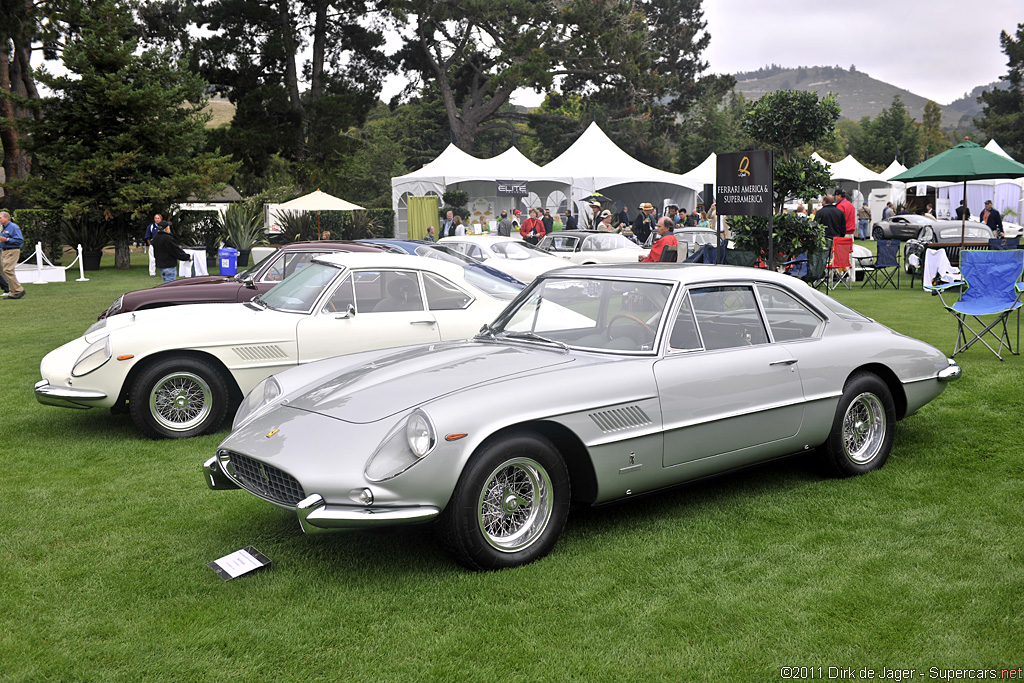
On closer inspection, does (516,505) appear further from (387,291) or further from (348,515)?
(387,291)

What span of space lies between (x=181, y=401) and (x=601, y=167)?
26.8 metres

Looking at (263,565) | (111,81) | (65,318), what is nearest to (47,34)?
(111,81)

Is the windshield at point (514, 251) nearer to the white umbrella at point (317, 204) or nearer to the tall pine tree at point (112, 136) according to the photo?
the white umbrella at point (317, 204)

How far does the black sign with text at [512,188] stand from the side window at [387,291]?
24.9 meters

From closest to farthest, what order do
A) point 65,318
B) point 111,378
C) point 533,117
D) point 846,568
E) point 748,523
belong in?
point 846,568 → point 748,523 → point 111,378 → point 65,318 → point 533,117

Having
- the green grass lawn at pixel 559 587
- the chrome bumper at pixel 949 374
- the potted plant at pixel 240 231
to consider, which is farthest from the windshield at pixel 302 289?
the potted plant at pixel 240 231

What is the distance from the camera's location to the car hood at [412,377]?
4191 millimetres

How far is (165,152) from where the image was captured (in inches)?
1109

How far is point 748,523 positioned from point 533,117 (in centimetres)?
5310

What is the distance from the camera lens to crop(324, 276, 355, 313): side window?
7.20 m

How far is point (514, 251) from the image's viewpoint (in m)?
17.0

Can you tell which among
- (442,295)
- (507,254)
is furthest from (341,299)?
(507,254)

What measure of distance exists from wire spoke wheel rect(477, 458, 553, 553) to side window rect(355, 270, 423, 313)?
11.5 feet

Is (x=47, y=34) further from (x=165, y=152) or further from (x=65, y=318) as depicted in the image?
(x=65, y=318)
